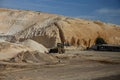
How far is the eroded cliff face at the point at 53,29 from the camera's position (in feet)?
205

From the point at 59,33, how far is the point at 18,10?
26.4 m

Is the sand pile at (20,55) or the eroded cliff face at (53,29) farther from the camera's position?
the eroded cliff face at (53,29)

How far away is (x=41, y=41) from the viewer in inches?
2424

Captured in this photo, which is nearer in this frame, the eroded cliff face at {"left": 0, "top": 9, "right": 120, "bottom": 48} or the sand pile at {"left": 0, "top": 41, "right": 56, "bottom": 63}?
the sand pile at {"left": 0, "top": 41, "right": 56, "bottom": 63}

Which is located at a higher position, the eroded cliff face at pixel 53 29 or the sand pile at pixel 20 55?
the eroded cliff face at pixel 53 29

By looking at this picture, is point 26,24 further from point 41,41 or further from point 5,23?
point 41,41

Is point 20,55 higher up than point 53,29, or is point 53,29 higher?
point 53,29

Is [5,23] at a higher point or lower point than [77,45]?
higher

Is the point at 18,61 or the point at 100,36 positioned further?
the point at 100,36

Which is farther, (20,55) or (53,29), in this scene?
(53,29)

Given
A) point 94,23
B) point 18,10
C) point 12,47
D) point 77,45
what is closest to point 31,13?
point 18,10

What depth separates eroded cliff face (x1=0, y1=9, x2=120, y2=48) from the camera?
205ft

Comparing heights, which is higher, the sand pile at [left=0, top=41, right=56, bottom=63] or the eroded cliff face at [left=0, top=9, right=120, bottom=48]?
the eroded cliff face at [left=0, top=9, right=120, bottom=48]

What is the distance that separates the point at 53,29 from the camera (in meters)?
63.8
